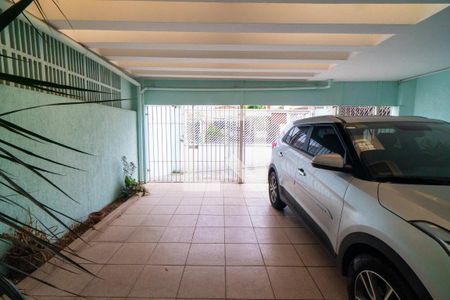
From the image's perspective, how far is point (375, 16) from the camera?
2.62 m

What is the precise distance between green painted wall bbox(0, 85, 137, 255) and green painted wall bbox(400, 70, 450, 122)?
618cm

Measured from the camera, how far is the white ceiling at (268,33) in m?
2.58

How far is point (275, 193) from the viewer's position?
4270 mm

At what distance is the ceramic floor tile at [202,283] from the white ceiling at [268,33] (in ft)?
8.44

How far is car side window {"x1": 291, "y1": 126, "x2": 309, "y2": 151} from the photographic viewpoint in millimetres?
3216

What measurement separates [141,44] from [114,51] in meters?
0.82

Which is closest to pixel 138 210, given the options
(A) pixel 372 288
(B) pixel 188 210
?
(B) pixel 188 210

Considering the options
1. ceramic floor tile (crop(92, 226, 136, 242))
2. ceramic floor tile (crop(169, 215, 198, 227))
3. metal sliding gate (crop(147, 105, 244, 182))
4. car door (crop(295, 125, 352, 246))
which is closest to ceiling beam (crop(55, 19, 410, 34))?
car door (crop(295, 125, 352, 246))

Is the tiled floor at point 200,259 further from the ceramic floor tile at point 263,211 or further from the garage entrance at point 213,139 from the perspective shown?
the garage entrance at point 213,139

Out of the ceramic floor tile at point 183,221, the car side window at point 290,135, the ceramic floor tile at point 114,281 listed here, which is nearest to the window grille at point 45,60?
the ceramic floor tile at point 114,281

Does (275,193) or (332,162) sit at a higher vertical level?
(332,162)

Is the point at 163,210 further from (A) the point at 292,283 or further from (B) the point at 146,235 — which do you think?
(A) the point at 292,283

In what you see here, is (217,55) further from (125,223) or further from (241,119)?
(125,223)

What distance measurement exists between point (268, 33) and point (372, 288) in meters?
2.90
